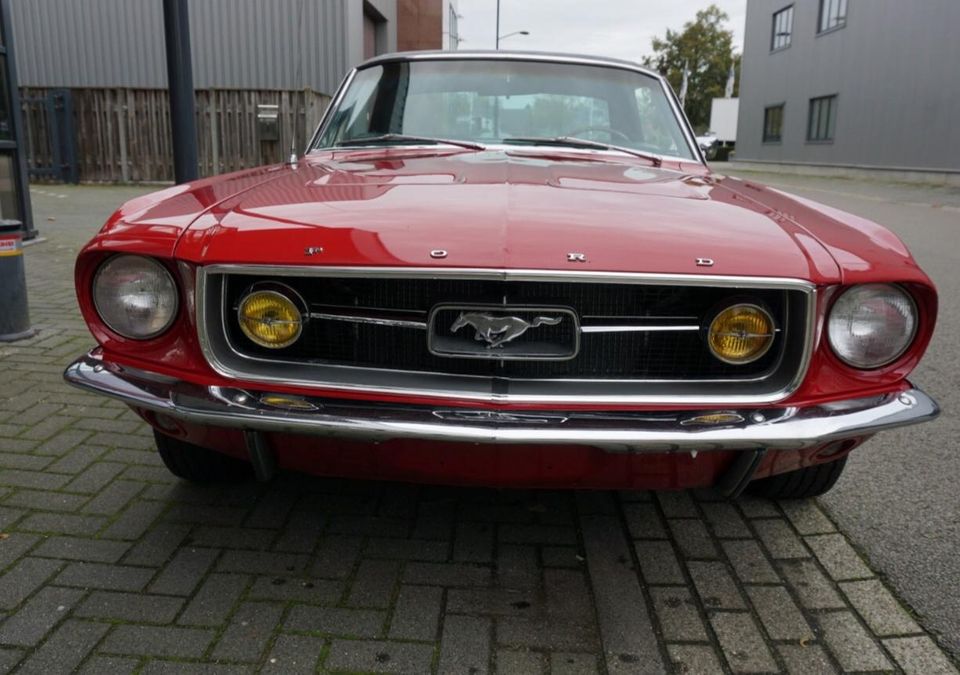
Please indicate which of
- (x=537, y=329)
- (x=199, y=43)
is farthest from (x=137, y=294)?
(x=199, y=43)

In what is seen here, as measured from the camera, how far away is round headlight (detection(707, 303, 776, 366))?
2.11 meters

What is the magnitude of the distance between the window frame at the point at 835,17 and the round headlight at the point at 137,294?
89.1 ft

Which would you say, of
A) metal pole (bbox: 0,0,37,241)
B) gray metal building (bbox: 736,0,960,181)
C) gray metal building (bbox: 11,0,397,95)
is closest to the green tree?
gray metal building (bbox: 736,0,960,181)

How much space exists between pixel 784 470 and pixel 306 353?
4.46 ft

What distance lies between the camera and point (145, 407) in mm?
2139

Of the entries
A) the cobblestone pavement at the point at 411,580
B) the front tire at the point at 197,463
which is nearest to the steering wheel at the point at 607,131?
the cobblestone pavement at the point at 411,580

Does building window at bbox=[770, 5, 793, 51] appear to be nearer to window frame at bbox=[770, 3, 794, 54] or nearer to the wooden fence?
window frame at bbox=[770, 3, 794, 54]

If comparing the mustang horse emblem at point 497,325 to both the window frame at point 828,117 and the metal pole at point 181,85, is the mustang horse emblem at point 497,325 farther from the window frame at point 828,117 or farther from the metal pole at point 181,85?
the window frame at point 828,117

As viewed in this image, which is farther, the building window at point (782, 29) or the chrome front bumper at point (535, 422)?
the building window at point (782, 29)

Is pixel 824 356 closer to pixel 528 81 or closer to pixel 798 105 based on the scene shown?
pixel 528 81


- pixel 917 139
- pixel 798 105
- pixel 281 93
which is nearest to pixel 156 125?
pixel 281 93

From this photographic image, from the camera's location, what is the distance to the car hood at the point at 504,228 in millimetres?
1975

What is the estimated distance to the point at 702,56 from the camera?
58.2m

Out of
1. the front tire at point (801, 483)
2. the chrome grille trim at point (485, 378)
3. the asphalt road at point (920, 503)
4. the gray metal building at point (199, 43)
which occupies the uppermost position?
the gray metal building at point (199, 43)
